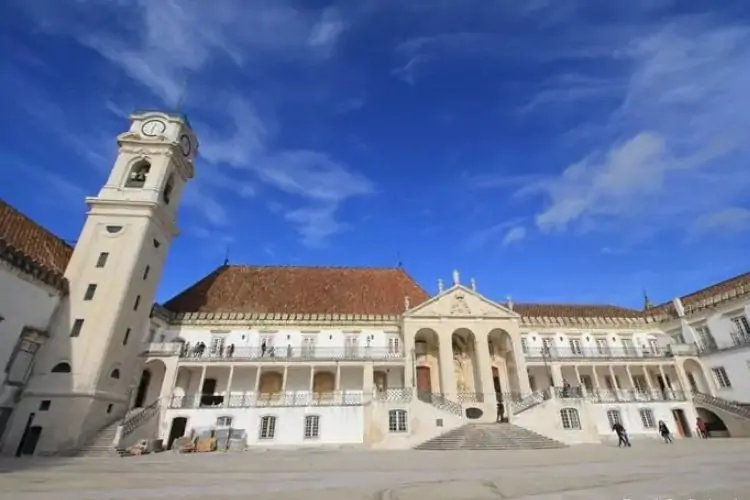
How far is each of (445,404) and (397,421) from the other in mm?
3128

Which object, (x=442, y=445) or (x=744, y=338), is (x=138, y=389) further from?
(x=744, y=338)

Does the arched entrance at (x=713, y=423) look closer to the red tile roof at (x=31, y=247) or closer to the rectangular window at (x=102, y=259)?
the rectangular window at (x=102, y=259)

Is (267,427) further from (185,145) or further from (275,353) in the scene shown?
(185,145)

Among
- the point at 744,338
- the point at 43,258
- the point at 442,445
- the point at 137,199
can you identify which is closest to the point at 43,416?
the point at 43,258

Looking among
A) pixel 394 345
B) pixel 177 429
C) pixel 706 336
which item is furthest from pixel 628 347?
pixel 177 429

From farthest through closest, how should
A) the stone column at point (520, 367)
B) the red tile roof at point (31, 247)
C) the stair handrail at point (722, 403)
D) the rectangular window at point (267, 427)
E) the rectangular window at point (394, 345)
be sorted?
the rectangular window at point (394, 345) < the stone column at point (520, 367) < the stair handrail at point (722, 403) < the rectangular window at point (267, 427) < the red tile roof at point (31, 247)

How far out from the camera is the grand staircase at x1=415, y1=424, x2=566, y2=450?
1914cm

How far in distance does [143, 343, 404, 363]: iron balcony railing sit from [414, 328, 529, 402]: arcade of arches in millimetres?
2383

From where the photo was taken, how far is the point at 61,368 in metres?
19.1

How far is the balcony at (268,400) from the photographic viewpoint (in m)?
22.4

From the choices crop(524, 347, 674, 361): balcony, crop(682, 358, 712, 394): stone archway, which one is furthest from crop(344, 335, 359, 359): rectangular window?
crop(682, 358, 712, 394): stone archway

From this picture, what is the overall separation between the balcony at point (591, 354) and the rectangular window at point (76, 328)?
28.1 metres

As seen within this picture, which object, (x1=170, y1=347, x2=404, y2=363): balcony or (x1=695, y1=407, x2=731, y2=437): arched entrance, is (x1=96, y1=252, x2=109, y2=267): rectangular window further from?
(x1=695, y1=407, x2=731, y2=437): arched entrance

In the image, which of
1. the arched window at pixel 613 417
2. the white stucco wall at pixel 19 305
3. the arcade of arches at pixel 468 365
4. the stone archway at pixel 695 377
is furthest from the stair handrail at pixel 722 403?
the white stucco wall at pixel 19 305
